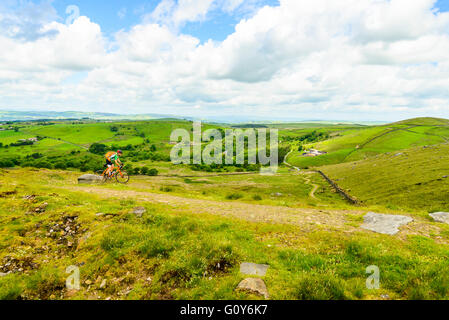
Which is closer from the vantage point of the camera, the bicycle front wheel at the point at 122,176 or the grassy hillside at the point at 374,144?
the bicycle front wheel at the point at 122,176

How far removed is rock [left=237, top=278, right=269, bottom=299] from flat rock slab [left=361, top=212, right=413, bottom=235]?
969 centimetres

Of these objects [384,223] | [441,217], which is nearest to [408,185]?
[441,217]

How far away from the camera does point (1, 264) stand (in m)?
8.99

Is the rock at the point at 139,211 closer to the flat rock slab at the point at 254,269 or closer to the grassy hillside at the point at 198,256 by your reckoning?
the grassy hillside at the point at 198,256

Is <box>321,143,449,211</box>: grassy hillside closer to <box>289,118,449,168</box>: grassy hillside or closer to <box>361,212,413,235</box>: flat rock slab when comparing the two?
<box>361,212,413,235</box>: flat rock slab

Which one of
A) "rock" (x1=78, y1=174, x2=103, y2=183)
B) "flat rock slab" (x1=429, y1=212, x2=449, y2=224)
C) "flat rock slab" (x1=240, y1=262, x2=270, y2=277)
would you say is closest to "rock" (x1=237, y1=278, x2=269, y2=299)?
"flat rock slab" (x1=240, y1=262, x2=270, y2=277)

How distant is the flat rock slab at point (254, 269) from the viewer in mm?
7802

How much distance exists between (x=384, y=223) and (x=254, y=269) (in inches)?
447

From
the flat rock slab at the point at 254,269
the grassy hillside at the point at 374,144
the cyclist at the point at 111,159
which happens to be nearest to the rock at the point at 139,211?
the flat rock slab at the point at 254,269

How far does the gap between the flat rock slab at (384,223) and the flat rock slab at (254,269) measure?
8.85 meters

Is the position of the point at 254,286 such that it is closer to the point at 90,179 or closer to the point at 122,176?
the point at 122,176

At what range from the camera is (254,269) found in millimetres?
8055
